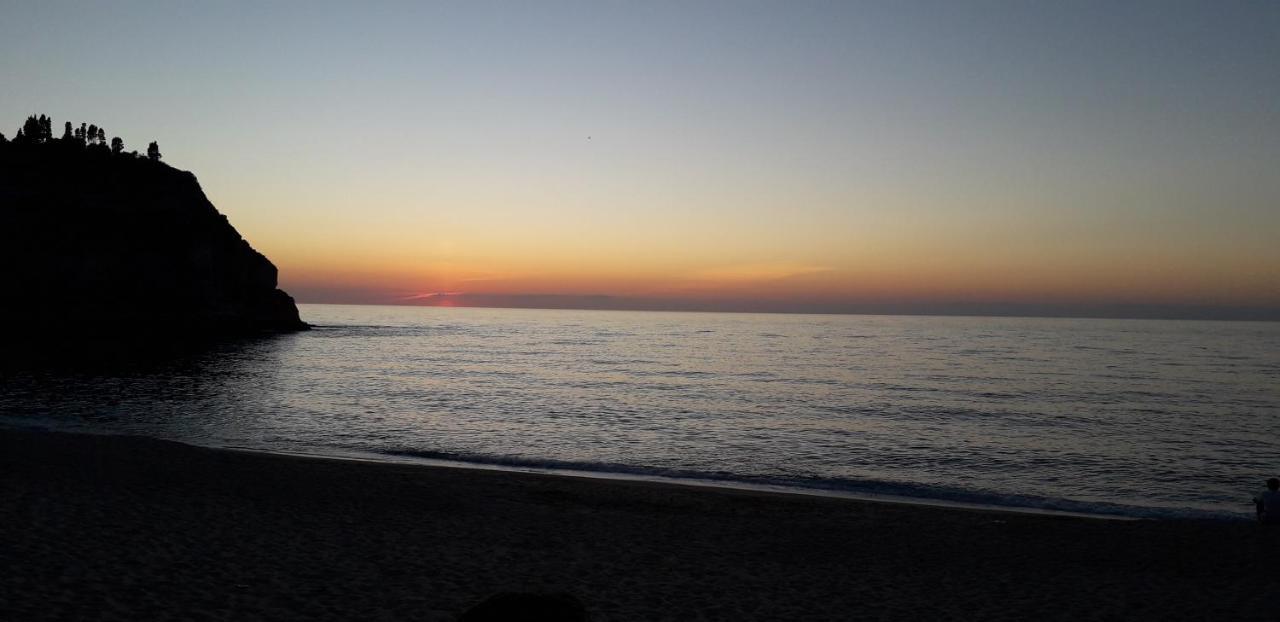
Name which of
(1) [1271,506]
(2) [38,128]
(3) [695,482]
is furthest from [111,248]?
(1) [1271,506]

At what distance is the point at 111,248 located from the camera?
9619 cm

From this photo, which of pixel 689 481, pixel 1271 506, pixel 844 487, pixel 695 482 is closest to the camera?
pixel 1271 506

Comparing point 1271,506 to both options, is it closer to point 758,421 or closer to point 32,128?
point 758,421

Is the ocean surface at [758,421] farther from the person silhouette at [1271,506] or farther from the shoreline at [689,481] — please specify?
the person silhouette at [1271,506]

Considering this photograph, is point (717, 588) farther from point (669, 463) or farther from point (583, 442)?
point (583, 442)

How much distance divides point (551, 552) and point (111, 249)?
108 meters

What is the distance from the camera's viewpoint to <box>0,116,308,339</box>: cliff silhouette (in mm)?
91625

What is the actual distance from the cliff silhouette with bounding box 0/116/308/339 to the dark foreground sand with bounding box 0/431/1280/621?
89.9m

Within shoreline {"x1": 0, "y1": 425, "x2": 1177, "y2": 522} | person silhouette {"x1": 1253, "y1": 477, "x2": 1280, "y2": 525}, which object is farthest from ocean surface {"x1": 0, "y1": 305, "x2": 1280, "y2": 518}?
person silhouette {"x1": 1253, "y1": 477, "x2": 1280, "y2": 525}

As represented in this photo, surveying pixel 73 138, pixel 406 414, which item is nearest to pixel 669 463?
pixel 406 414

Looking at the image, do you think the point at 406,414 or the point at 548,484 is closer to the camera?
the point at 548,484

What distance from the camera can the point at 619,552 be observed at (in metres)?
14.9

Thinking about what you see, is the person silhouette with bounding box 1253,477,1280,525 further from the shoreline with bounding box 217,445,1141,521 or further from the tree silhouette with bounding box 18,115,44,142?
the tree silhouette with bounding box 18,115,44,142

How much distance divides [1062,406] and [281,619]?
158 ft
